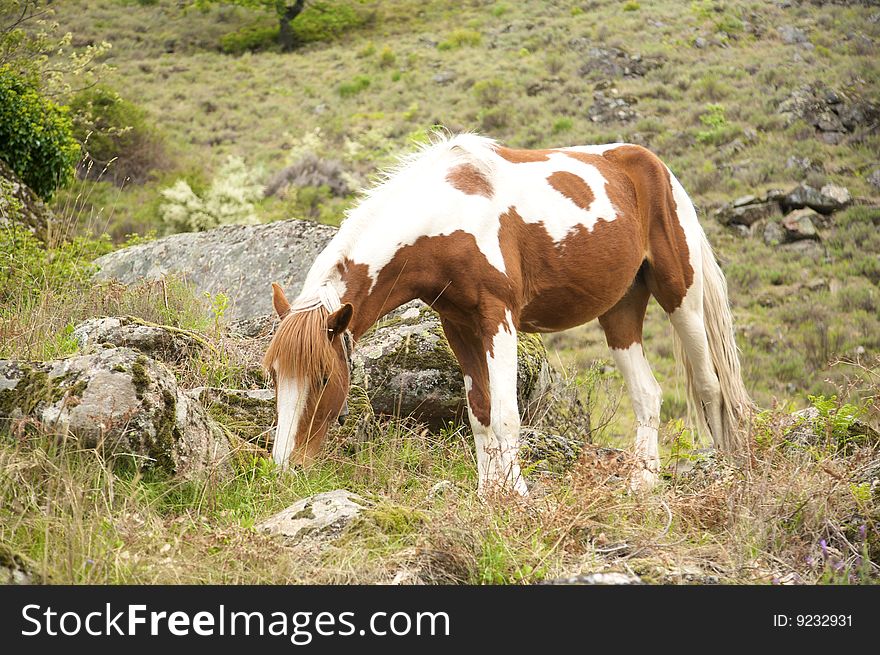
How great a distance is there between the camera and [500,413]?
14.9 feet

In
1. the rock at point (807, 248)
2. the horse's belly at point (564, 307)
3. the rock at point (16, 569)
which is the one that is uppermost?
the horse's belly at point (564, 307)

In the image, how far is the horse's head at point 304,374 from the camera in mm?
4047

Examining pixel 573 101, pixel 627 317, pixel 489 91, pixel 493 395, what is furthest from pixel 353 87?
pixel 493 395

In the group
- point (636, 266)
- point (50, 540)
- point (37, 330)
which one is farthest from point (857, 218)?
point (50, 540)

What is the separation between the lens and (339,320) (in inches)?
163

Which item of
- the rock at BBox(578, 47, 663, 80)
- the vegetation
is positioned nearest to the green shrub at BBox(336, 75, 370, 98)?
the vegetation

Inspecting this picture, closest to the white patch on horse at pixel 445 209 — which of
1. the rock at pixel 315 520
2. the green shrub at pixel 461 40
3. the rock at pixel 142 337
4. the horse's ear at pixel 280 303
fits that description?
the horse's ear at pixel 280 303

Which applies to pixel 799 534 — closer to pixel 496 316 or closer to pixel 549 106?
pixel 496 316

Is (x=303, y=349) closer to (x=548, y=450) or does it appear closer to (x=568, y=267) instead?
(x=568, y=267)

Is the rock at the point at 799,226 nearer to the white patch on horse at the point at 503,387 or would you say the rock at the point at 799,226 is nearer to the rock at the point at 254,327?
the rock at the point at 254,327

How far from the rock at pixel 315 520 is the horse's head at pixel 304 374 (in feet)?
1.16

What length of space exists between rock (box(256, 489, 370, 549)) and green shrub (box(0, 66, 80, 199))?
8.12m

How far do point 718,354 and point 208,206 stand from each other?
1433cm

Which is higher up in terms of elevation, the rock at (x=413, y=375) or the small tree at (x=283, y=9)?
the small tree at (x=283, y=9)
